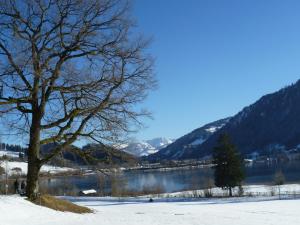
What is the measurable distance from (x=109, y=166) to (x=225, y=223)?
565cm

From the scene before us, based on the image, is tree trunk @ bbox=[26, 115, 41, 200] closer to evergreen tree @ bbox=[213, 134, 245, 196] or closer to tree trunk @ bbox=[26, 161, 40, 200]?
tree trunk @ bbox=[26, 161, 40, 200]

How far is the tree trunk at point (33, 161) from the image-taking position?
20.5 meters

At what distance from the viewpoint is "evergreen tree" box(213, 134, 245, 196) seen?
74188 mm

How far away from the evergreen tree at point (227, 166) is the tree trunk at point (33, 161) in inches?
2216

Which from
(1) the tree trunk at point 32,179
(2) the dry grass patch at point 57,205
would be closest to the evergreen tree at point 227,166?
(2) the dry grass patch at point 57,205

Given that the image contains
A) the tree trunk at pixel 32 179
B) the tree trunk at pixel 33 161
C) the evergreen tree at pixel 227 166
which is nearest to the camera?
the tree trunk at pixel 33 161

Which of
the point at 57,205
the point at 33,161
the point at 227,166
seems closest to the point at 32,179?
the point at 33,161

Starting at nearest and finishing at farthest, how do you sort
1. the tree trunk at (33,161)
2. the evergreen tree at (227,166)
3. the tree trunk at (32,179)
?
1. the tree trunk at (33,161)
2. the tree trunk at (32,179)
3. the evergreen tree at (227,166)

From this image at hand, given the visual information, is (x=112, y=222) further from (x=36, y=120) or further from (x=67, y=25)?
(x=67, y=25)

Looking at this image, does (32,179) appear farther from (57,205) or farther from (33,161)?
(57,205)

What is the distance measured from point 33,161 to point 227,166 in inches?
2264

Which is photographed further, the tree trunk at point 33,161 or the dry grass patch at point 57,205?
the dry grass patch at point 57,205

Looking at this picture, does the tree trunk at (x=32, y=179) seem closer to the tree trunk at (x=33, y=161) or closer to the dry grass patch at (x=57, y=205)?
the tree trunk at (x=33, y=161)

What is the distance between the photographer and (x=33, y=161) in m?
20.7
